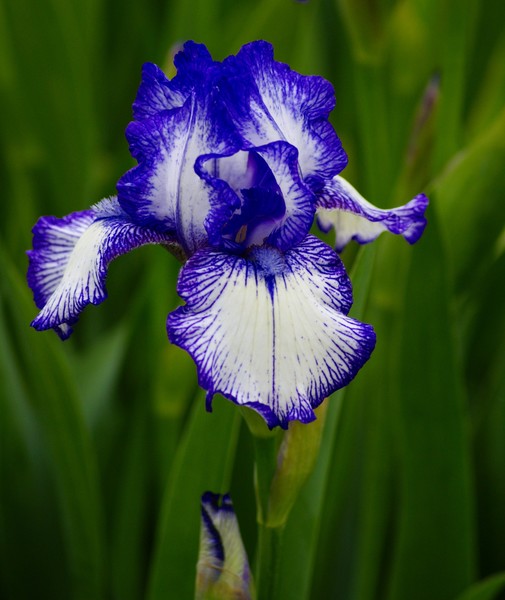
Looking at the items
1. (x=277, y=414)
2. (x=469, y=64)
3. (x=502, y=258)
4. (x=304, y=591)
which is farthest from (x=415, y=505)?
(x=469, y=64)

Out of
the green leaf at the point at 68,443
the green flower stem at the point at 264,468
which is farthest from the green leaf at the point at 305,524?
the green leaf at the point at 68,443

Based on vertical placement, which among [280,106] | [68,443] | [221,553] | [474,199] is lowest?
[221,553]

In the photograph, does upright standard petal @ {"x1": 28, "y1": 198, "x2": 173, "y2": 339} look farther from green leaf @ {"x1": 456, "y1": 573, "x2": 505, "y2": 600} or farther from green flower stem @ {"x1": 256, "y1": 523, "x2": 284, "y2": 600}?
green leaf @ {"x1": 456, "y1": 573, "x2": 505, "y2": 600}

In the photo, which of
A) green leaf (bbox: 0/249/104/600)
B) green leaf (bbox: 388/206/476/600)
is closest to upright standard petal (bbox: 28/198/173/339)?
green leaf (bbox: 0/249/104/600)

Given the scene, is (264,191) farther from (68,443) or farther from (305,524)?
(68,443)

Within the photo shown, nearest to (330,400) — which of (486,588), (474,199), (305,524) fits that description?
(305,524)
